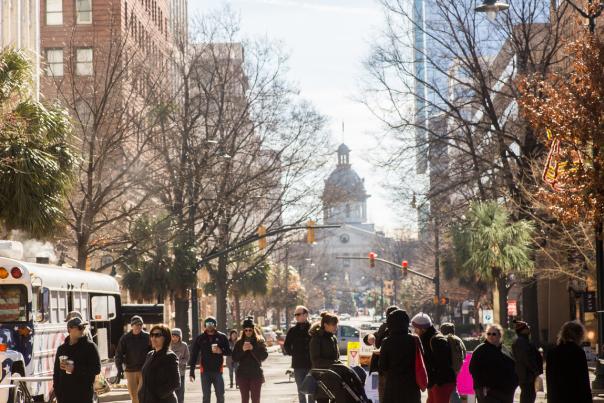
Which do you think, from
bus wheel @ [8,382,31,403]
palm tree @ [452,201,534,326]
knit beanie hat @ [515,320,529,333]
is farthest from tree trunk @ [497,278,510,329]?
knit beanie hat @ [515,320,529,333]

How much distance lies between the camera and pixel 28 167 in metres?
25.6

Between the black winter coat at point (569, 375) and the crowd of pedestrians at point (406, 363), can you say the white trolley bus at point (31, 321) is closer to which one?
the crowd of pedestrians at point (406, 363)

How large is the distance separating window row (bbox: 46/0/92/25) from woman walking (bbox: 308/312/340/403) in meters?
47.9

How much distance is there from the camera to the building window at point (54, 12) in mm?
65025

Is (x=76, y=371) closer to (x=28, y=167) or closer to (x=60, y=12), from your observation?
(x=28, y=167)

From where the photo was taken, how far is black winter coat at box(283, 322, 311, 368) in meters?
19.2

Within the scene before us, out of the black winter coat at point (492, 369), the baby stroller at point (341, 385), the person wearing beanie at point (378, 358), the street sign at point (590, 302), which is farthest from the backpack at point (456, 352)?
the street sign at point (590, 302)

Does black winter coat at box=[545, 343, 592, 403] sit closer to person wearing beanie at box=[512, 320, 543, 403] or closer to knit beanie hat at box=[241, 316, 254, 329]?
person wearing beanie at box=[512, 320, 543, 403]

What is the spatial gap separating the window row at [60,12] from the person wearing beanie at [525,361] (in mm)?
48071

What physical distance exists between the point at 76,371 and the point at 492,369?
4.92m

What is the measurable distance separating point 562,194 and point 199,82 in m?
29.2

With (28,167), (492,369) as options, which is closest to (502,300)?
(28,167)

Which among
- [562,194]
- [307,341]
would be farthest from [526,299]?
[307,341]

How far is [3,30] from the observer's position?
41.9m
